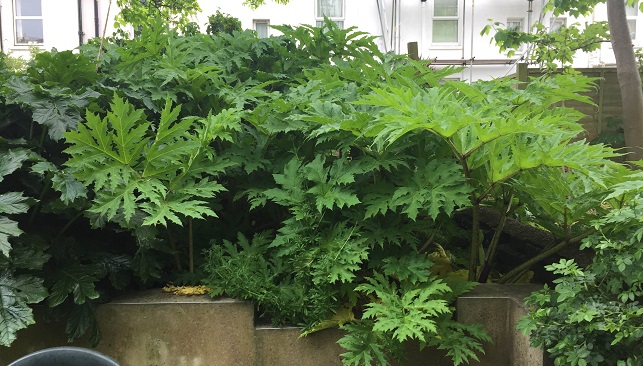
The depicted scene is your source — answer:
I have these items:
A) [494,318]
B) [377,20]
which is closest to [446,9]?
[377,20]

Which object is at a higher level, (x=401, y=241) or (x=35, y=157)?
(x=35, y=157)

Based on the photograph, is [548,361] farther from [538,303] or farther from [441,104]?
[441,104]

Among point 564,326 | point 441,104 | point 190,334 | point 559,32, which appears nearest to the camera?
point 564,326

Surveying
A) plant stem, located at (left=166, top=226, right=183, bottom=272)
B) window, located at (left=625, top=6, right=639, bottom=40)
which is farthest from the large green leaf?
window, located at (left=625, top=6, right=639, bottom=40)

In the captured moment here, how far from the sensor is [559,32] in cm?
664

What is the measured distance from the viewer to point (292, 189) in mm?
2734

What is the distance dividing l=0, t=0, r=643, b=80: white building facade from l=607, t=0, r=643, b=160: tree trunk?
247 inches

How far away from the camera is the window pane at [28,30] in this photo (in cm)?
1244

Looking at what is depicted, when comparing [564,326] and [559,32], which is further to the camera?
[559,32]

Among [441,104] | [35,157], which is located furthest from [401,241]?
[35,157]

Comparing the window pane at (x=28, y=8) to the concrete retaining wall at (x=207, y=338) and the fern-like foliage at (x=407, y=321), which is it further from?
the fern-like foliage at (x=407, y=321)

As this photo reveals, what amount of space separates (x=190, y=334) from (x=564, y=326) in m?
1.82

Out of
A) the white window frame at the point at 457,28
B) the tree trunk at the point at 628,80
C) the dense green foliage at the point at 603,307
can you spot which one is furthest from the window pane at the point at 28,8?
the dense green foliage at the point at 603,307

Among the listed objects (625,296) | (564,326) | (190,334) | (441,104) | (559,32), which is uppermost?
(559,32)
